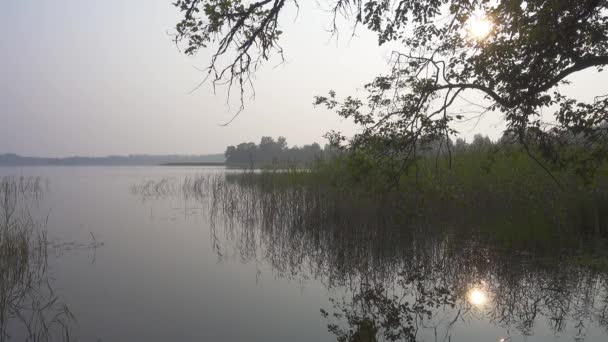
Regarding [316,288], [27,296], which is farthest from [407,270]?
[27,296]

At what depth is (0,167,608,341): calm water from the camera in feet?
15.4

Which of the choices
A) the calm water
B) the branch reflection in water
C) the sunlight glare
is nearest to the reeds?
the calm water

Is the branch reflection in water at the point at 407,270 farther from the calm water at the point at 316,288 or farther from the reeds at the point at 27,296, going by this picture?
the reeds at the point at 27,296

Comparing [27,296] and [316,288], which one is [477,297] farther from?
[27,296]

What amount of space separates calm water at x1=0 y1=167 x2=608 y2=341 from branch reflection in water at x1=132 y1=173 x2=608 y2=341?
1.1 inches

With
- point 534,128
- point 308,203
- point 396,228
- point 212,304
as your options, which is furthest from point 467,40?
point 308,203

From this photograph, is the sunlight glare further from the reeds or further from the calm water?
the reeds

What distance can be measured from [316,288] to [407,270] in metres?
1.74

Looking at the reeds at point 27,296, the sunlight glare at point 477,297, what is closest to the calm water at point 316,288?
the sunlight glare at point 477,297

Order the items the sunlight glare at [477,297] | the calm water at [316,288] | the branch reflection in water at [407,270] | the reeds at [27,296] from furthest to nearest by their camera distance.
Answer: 1. the sunlight glare at [477,297]
2. the branch reflection in water at [407,270]
3. the calm water at [316,288]
4. the reeds at [27,296]

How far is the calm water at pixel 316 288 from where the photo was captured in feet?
15.4

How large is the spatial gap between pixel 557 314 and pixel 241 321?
3.94m

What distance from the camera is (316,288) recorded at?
6324mm

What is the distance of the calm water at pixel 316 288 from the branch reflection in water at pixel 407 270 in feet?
0.09
